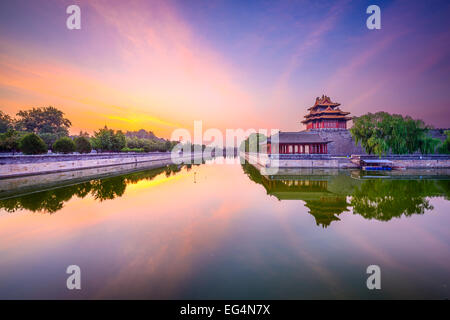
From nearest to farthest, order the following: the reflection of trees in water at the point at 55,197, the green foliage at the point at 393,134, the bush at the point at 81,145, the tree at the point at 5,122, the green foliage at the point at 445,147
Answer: the reflection of trees in water at the point at 55,197, the green foliage at the point at 393,134, the green foliage at the point at 445,147, the bush at the point at 81,145, the tree at the point at 5,122

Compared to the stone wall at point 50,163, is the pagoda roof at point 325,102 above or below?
above

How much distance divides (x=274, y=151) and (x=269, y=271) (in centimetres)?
3230

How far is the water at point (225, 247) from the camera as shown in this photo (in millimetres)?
4875

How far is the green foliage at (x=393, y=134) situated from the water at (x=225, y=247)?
2068 centimetres

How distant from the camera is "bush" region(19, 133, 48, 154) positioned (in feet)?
90.8

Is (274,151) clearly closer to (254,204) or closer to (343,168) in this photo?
(343,168)

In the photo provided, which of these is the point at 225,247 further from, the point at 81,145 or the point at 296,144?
the point at 81,145

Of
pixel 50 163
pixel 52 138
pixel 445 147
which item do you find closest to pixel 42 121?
pixel 52 138

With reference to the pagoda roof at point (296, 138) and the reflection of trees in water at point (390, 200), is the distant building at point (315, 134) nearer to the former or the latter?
the pagoda roof at point (296, 138)

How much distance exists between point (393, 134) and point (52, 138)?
77588mm

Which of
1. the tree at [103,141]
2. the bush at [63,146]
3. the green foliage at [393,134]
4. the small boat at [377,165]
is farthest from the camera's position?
the tree at [103,141]

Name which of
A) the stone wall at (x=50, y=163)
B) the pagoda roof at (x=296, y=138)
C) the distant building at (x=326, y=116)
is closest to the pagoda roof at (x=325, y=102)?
the distant building at (x=326, y=116)

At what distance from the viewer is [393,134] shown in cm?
3084
